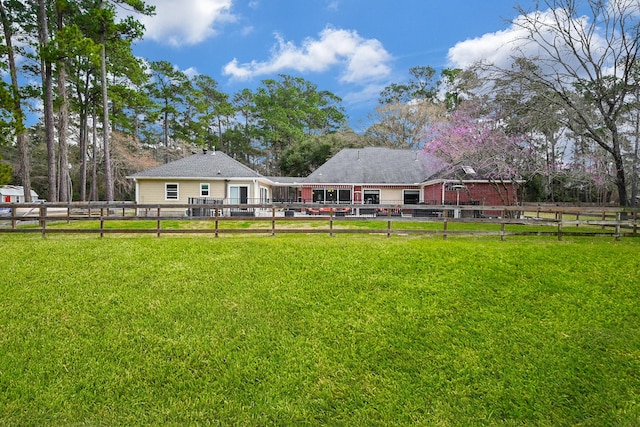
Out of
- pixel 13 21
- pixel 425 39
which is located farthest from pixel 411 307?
pixel 13 21

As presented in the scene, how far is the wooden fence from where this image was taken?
8.89 meters

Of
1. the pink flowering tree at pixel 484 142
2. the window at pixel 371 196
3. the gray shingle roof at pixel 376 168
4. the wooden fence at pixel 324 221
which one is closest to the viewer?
the wooden fence at pixel 324 221

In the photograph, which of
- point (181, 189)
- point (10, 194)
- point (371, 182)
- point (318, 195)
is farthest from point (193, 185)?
point (10, 194)

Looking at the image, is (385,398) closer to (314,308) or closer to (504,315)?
(314,308)

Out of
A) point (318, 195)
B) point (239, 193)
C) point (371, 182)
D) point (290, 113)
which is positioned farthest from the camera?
point (290, 113)

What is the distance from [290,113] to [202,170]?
26.3 meters

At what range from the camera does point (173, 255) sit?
7172 millimetres

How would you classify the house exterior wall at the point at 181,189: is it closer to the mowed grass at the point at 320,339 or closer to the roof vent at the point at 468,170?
the roof vent at the point at 468,170

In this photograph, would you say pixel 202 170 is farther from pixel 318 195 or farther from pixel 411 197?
pixel 411 197

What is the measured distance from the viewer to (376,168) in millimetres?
25875

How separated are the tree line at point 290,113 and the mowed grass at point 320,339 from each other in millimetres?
6329

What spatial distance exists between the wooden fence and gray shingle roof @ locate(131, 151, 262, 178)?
2.37 m

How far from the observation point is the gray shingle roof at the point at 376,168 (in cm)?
2483

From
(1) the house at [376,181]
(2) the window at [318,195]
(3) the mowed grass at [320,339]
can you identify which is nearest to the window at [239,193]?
(1) the house at [376,181]
